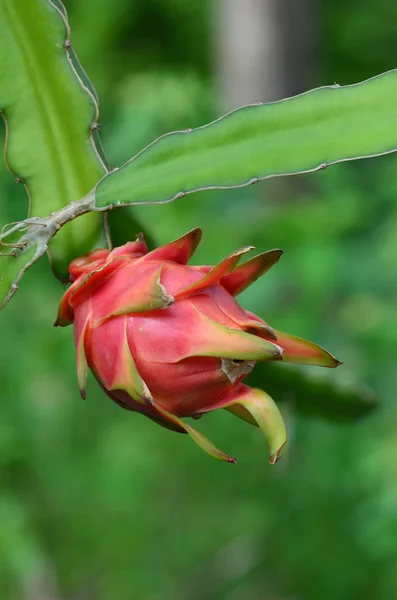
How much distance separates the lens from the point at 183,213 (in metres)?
1.92

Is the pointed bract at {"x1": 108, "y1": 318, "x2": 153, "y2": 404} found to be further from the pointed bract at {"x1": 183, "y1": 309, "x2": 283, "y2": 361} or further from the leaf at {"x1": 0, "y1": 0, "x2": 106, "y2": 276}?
the leaf at {"x1": 0, "y1": 0, "x2": 106, "y2": 276}

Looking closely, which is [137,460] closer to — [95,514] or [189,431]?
[95,514]

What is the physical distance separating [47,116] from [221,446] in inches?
56.1

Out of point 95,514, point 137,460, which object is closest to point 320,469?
point 137,460

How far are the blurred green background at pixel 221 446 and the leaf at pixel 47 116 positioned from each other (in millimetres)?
827

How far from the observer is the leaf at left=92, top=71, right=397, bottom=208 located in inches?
29.8

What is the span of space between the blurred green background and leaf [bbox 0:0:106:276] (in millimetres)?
827

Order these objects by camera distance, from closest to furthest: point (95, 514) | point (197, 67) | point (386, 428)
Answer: point (386, 428) → point (95, 514) → point (197, 67)

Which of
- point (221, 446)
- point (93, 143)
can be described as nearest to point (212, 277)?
point (93, 143)

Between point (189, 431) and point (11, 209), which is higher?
point (189, 431)

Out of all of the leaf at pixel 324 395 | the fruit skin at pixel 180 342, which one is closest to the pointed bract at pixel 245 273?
the fruit skin at pixel 180 342

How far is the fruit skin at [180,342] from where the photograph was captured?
0.69 meters

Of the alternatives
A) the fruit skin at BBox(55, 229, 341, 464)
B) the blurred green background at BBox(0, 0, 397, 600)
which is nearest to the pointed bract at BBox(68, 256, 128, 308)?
the fruit skin at BBox(55, 229, 341, 464)

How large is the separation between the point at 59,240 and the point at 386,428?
1.24 m
